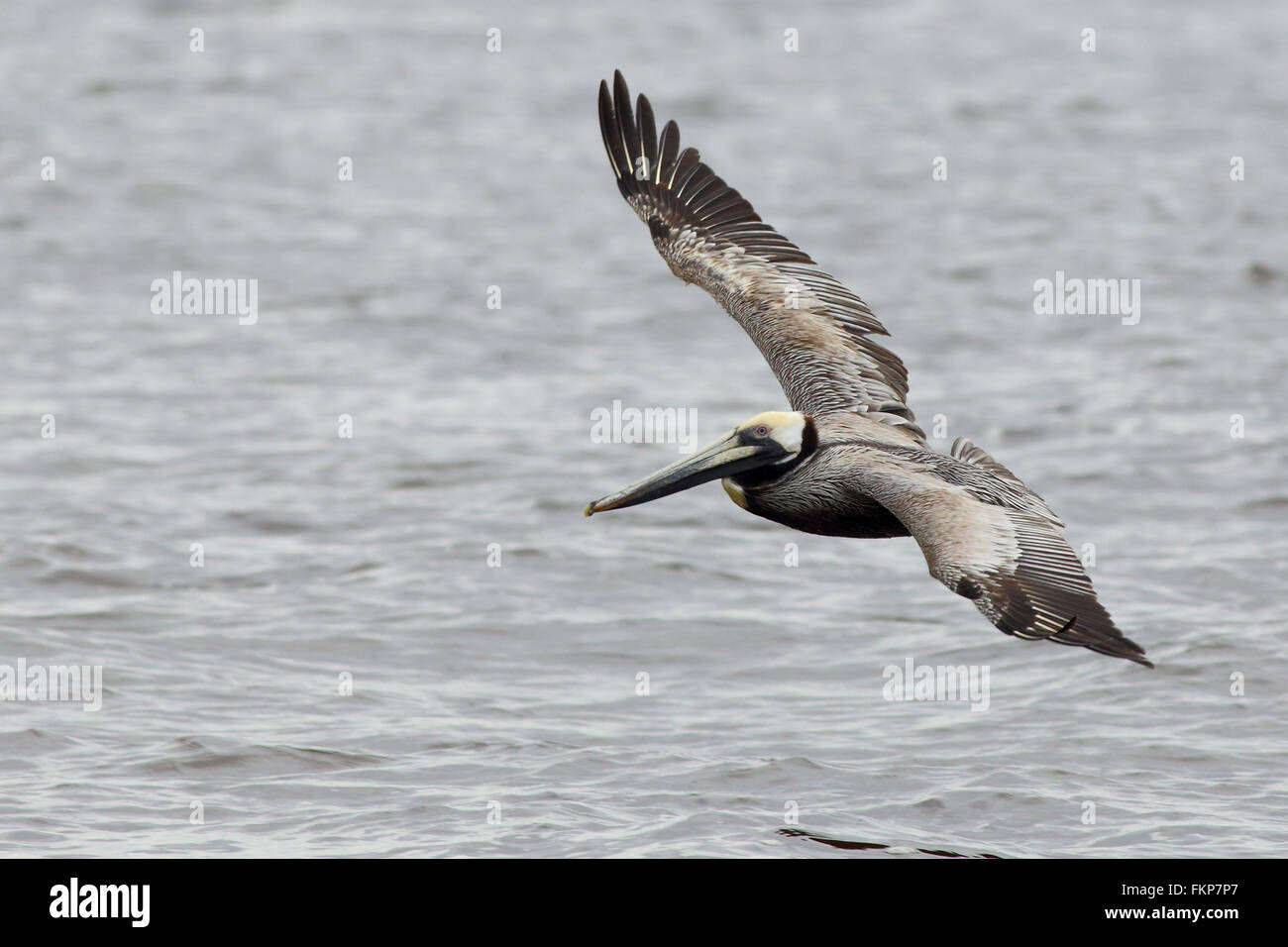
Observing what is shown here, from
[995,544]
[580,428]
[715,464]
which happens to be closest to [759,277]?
[715,464]

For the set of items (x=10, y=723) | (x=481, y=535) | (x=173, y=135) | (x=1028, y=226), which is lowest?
(x=10, y=723)

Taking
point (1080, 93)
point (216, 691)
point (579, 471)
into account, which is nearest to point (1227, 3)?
point (1080, 93)

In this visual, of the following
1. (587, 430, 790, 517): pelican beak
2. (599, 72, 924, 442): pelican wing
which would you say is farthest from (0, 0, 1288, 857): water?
(599, 72, 924, 442): pelican wing

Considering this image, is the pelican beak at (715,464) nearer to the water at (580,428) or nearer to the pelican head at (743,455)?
the pelican head at (743,455)

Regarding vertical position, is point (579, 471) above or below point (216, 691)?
above

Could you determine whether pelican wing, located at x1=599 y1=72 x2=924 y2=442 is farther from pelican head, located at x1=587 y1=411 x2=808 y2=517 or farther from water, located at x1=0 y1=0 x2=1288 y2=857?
water, located at x1=0 y1=0 x2=1288 y2=857

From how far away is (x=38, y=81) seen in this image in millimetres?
26359

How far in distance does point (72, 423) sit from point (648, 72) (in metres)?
12.7

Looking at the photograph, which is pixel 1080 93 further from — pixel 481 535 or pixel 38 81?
pixel 481 535

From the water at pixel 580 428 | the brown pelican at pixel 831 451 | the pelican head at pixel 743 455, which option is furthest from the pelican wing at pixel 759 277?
the water at pixel 580 428

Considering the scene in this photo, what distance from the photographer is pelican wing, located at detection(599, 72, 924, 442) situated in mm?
10625

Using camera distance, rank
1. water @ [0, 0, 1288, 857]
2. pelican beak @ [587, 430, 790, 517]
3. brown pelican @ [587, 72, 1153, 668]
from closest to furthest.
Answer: brown pelican @ [587, 72, 1153, 668], pelican beak @ [587, 430, 790, 517], water @ [0, 0, 1288, 857]

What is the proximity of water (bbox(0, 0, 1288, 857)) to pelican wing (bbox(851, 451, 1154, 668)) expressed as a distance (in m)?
1.67

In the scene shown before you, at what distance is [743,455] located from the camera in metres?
9.58
